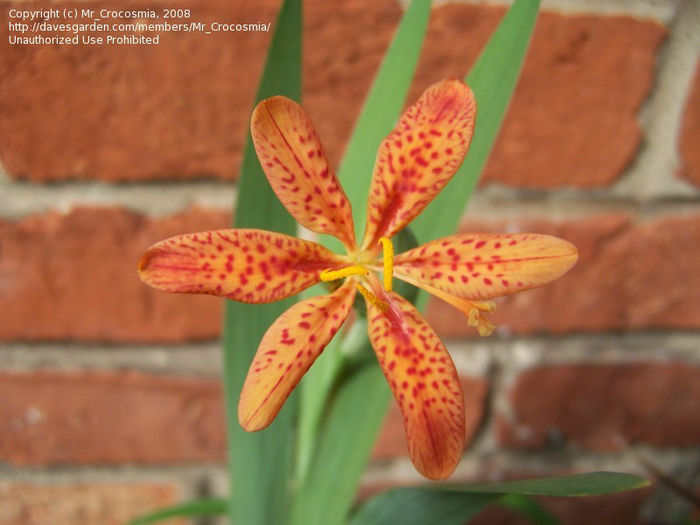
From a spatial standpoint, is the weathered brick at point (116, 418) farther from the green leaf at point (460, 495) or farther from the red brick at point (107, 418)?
the green leaf at point (460, 495)

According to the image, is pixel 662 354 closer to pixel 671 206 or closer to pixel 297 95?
pixel 671 206

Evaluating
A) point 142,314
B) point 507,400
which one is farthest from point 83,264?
point 507,400

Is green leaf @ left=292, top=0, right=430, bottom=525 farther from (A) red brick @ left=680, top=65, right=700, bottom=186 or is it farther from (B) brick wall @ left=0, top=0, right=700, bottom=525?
(A) red brick @ left=680, top=65, right=700, bottom=186

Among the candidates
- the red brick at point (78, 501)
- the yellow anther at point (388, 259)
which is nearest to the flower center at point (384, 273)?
the yellow anther at point (388, 259)

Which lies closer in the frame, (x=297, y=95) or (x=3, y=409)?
(x=297, y=95)

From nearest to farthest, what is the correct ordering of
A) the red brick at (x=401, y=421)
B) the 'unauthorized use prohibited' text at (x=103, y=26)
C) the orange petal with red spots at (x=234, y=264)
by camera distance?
the orange petal with red spots at (x=234, y=264) → the 'unauthorized use prohibited' text at (x=103, y=26) → the red brick at (x=401, y=421)

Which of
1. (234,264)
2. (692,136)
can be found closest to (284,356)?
(234,264)

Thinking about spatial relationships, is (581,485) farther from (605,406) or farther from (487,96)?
(605,406)
